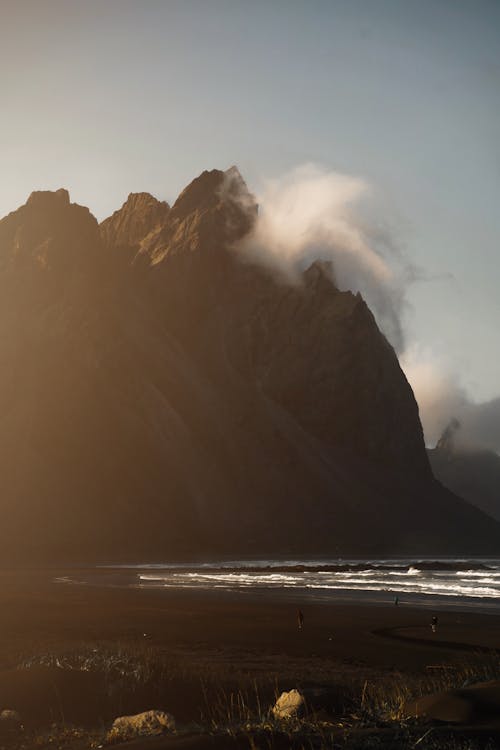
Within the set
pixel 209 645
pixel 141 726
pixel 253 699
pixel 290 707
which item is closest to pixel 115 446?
pixel 209 645

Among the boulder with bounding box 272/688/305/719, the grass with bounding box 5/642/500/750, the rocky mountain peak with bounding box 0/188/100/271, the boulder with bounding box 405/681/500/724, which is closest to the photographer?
the grass with bounding box 5/642/500/750

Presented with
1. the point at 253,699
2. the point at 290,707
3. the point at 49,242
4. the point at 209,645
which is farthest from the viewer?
the point at 49,242

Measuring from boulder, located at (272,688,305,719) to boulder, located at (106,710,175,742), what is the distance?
203 cm

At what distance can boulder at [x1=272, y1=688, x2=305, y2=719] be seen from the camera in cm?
1541

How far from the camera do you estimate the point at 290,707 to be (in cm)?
1600

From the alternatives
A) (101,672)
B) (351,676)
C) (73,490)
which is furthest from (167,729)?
(73,490)

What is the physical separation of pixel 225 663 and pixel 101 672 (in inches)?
204

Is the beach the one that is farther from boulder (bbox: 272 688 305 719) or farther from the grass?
boulder (bbox: 272 688 305 719)

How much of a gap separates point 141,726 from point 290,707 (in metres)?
2.92

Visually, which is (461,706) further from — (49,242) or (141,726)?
(49,242)

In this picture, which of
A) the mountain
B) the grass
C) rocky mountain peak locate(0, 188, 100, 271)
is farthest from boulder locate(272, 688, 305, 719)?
rocky mountain peak locate(0, 188, 100, 271)

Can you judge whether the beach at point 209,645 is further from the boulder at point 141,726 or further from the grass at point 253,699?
the boulder at point 141,726

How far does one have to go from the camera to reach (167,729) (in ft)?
48.2

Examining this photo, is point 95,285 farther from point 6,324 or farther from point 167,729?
point 167,729
